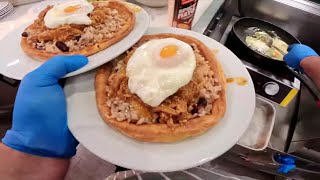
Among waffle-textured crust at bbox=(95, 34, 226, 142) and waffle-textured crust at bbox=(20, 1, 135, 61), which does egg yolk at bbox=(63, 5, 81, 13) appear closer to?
waffle-textured crust at bbox=(20, 1, 135, 61)

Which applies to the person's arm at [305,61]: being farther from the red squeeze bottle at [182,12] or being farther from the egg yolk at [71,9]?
the egg yolk at [71,9]

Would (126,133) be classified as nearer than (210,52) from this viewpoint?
Yes

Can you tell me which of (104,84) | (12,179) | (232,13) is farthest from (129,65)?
(232,13)

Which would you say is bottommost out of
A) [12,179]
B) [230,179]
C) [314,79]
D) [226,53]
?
[230,179]

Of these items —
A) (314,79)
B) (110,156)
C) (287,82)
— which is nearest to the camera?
(110,156)

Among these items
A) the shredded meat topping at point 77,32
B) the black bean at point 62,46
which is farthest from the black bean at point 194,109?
the black bean at point 62,46

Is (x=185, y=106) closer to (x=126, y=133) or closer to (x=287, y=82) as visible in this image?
(x=126, y=133)

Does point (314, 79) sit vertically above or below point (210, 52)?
below
